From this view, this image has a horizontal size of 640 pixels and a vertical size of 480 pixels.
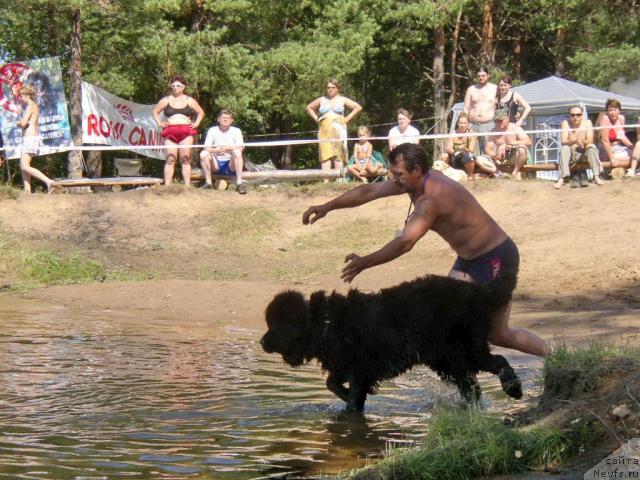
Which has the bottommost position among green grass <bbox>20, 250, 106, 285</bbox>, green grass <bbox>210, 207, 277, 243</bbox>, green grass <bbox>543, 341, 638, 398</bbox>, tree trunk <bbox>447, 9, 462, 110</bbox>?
green grass <bbox>20, 250, 106, 285</bbox>

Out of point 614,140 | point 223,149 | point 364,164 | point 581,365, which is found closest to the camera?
point 581,365

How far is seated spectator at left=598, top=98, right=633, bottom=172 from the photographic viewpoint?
50.6 feet

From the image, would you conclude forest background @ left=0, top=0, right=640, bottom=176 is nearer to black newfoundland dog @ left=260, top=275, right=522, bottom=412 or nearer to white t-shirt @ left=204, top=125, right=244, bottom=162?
white t-shirt @ left=204, top=125, right=244, bottom=162

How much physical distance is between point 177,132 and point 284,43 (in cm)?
618

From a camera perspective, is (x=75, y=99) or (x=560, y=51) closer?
(x=75, y=99)

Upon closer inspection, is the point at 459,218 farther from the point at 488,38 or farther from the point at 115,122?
the point at 488,38

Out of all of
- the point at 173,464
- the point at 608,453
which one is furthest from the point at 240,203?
the point at 608,453

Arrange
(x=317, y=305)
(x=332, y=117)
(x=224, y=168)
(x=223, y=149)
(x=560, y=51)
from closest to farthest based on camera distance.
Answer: (x=317, y=305), (x=223, y=149), (x=332, y=117), (x=224, y=168), (x=560, y=51)

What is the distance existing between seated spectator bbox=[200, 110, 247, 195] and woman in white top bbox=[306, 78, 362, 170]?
1.45 metres

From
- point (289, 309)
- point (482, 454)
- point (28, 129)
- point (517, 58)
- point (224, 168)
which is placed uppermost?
point (517, 58)

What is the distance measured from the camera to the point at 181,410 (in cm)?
688

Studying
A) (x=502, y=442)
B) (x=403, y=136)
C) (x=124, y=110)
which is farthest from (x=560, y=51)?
(x=502, y=442)

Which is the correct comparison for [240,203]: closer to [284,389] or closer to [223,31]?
[223,31]

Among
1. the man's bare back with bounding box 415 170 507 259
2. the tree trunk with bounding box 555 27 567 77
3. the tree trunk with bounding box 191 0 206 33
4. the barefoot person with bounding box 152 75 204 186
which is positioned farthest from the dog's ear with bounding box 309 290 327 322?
the tree trunk with bounding box 555 27 567 77
